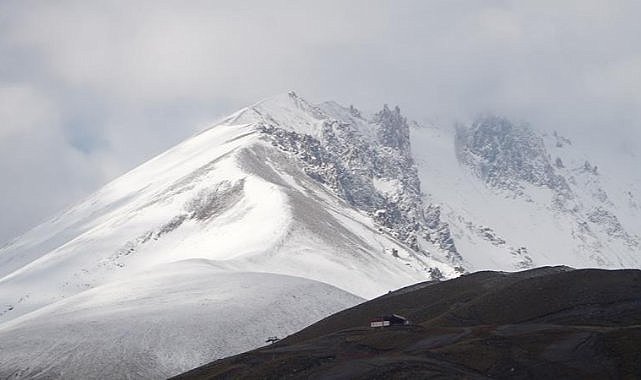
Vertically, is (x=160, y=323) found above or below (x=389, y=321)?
above

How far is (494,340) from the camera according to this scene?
9538 centimetres

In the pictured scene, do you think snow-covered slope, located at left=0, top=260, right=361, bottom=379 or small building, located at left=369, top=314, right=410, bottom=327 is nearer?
small building, located at left=369, top=314, right=410, bottom=327

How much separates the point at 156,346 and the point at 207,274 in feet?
154

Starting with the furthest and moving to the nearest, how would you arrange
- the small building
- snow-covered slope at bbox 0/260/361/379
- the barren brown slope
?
snow-covered slope at bbox 0/260/361/379, the small building, the barren brown slope

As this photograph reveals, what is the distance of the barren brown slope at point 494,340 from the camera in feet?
279

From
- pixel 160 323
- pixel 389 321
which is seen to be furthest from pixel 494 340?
pixel 160 323

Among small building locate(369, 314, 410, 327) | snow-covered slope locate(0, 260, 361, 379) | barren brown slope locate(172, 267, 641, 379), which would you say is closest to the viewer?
barren brown slope locate(172, 267, 641, 379)

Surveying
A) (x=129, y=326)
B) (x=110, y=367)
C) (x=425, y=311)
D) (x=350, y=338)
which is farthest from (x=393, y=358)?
(x=129, y=326)

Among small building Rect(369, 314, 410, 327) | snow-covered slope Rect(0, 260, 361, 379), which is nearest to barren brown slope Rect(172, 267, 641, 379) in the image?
small building Rect(369, 314, 410, 327)

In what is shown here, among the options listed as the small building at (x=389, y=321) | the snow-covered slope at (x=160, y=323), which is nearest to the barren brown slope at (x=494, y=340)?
the small building at (x=389, y=321)

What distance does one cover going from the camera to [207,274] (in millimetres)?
193750

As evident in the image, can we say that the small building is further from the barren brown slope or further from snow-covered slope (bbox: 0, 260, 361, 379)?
snow-covered slope (bbox: 0, 260, 361, 379)

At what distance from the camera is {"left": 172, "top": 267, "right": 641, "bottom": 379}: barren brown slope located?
3351 inches

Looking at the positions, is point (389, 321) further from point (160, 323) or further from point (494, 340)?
point (160, 323)
